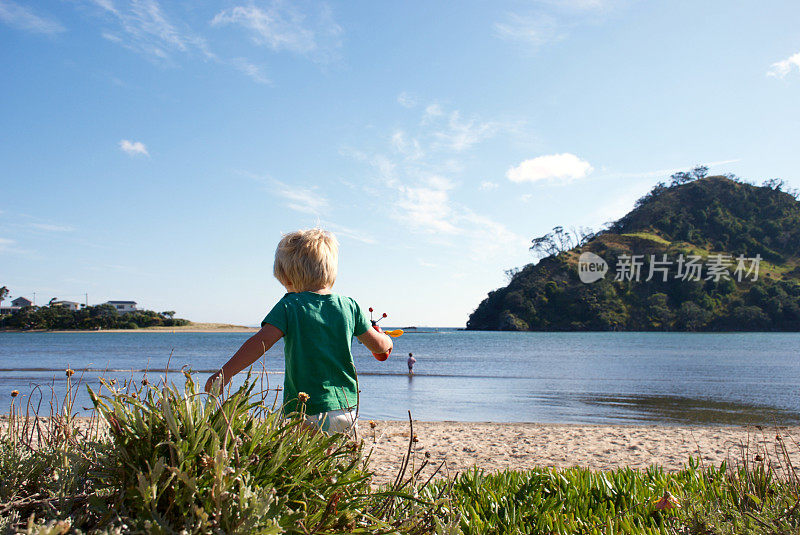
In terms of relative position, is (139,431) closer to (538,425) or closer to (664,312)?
(538,425)

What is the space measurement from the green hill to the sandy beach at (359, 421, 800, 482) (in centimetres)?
9474

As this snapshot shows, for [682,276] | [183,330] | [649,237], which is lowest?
[183,330]

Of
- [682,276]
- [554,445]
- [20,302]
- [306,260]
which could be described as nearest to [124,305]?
[20,302]

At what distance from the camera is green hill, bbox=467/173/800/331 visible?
95.6m

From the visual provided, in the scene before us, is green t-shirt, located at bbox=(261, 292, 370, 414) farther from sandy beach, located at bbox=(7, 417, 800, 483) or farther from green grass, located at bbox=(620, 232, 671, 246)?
green grass, located at bbox=(620, 232, 671, 246)

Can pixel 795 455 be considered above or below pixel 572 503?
below

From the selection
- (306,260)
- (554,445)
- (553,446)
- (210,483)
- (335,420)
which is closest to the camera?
(210,483)

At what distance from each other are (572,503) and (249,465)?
1890 mm

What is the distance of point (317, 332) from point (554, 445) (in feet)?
24.6

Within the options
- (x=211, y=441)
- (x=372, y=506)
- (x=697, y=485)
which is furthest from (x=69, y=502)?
(x=697, y=485)

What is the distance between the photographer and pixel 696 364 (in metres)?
35.1

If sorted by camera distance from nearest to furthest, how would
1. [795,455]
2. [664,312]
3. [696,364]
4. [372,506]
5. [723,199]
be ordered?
[372,506]
[795,455]
[696,364]
[664,312]
[723,199]

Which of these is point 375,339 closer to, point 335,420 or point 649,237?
point 335,420

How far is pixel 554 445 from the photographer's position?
8.97 m
